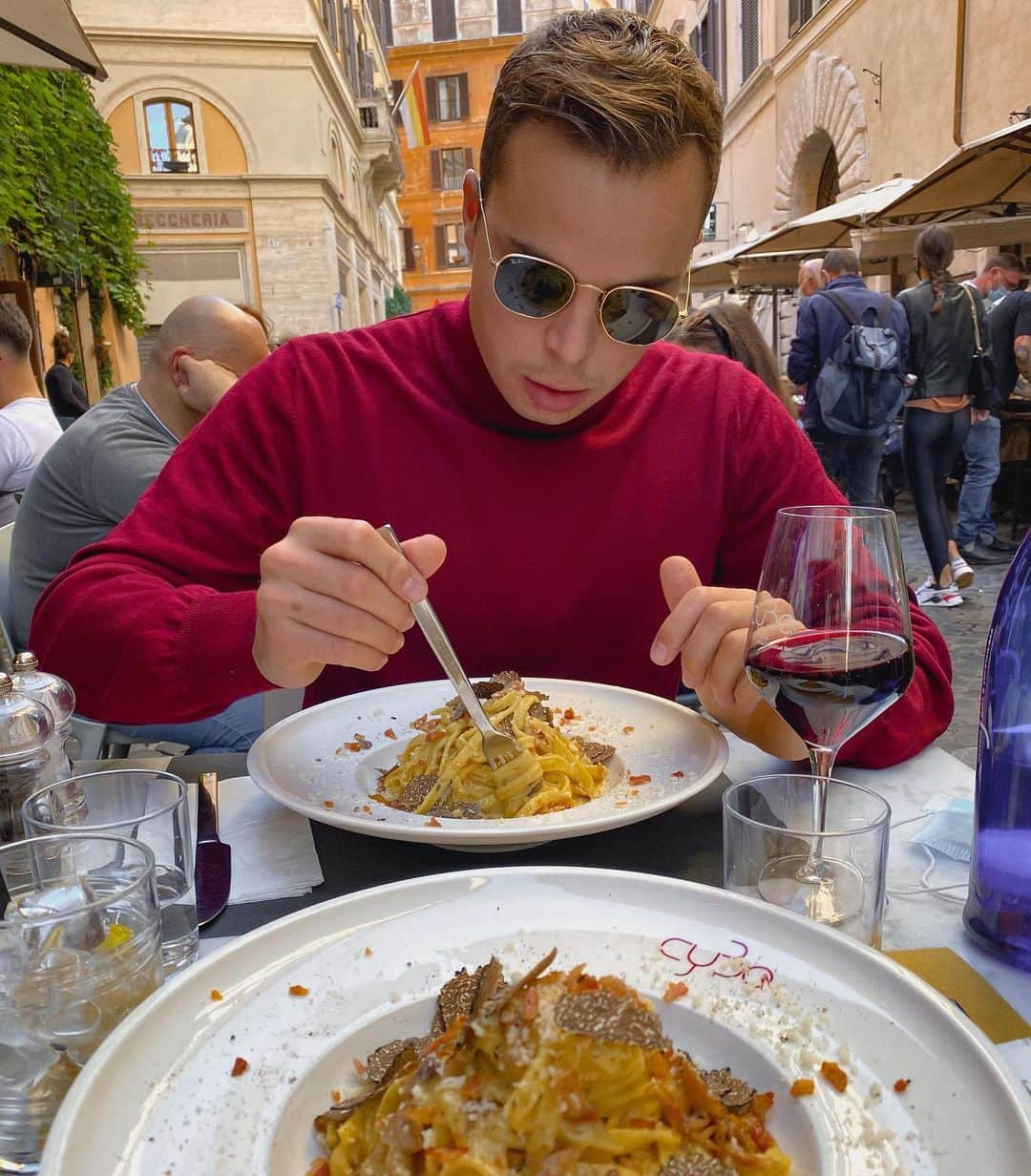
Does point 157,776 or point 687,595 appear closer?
point 157,776

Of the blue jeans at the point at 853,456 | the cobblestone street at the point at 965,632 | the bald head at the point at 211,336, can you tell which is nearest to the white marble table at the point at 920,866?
the cobblestone street at the point at 965,632

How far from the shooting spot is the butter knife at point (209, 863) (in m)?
1.09

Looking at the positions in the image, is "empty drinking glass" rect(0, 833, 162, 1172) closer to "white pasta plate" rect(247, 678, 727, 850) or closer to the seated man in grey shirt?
"white pasta plate" rect(247, 678, 727, 850)

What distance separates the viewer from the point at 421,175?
163 ft

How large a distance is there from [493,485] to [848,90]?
612 inches

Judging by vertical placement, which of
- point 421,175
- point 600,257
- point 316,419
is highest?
point 421,175

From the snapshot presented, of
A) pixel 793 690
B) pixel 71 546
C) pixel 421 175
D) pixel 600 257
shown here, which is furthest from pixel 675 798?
pixel 421 175

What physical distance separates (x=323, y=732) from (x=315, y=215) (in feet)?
80.4

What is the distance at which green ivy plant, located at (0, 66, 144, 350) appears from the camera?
26.1 feet

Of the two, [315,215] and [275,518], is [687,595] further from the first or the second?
[315,215]

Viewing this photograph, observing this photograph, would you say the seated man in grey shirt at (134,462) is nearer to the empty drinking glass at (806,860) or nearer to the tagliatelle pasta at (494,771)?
the tagliatelle pasta at (494,771)

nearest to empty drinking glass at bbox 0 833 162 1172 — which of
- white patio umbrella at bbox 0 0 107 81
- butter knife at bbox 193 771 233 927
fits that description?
butter knife at bbox 193 771 233 927

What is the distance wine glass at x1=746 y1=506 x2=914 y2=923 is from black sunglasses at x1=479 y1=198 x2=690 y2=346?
0.69 meters

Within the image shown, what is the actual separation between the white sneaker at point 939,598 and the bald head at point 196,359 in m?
4.73
